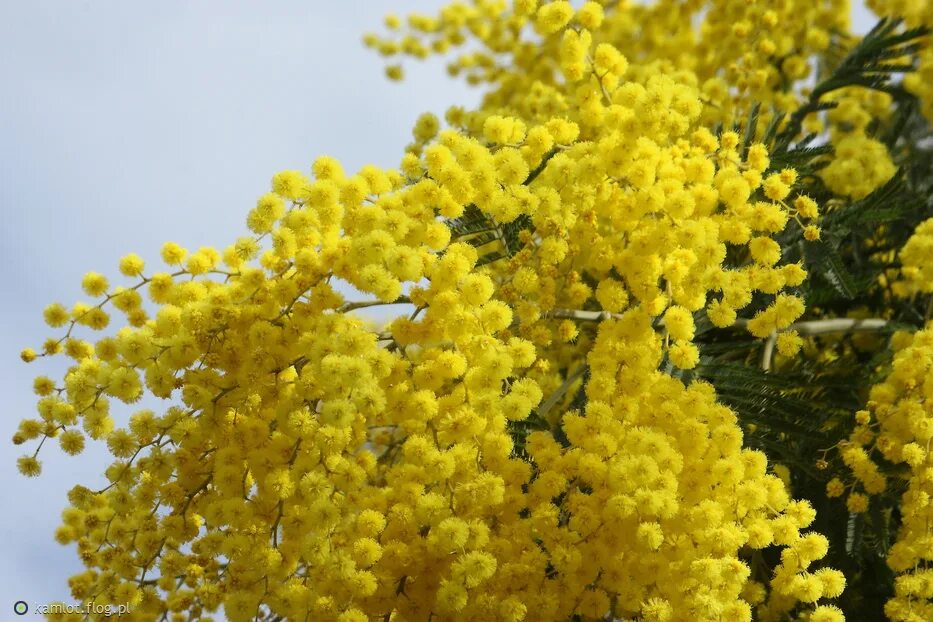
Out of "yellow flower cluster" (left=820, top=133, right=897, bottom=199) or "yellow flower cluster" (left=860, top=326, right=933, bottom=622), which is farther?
"yellow flower cluster" (left=820, top=133, right=897, bottom=199)

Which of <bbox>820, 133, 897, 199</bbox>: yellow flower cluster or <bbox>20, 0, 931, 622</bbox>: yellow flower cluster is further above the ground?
<bbox>820, 133, 897, 199</bbox>: yellow flower cluster

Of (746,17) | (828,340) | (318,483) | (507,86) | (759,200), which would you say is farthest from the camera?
(507,86)

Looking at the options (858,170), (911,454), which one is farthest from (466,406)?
(858,170)

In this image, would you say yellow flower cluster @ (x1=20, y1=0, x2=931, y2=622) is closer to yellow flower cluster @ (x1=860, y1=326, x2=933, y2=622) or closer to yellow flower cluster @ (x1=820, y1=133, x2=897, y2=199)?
yellow flower cluster @ (x1=860, y1=326, x2=933, y2=622)

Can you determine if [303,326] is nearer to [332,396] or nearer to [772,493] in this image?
[332,396]

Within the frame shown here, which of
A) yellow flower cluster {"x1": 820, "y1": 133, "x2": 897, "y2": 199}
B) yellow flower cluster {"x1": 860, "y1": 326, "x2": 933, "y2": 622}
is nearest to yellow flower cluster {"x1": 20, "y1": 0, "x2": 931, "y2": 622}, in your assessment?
yellow flower cluster {"x1": 860, "y1": 326, "x2": 933, "y2": 622}

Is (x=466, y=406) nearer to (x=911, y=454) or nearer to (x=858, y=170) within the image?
(x=911, y=454)

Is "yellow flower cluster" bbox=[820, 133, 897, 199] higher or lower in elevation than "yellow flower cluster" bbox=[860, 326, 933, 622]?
higher

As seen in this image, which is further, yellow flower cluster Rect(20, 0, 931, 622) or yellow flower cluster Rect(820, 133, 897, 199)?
yellow flower cluster Rect(820, 133, 897, 199)

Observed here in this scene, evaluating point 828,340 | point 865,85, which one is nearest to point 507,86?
point 865,85

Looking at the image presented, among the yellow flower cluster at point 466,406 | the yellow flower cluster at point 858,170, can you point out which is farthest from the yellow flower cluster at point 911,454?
the yellow flower cluster at point 858,170

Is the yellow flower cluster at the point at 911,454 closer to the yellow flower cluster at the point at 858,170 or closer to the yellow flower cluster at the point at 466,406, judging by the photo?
the yellow flower cluster at the point at 466,406

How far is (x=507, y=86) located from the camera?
5172mm

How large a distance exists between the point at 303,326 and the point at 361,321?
0.21 m
